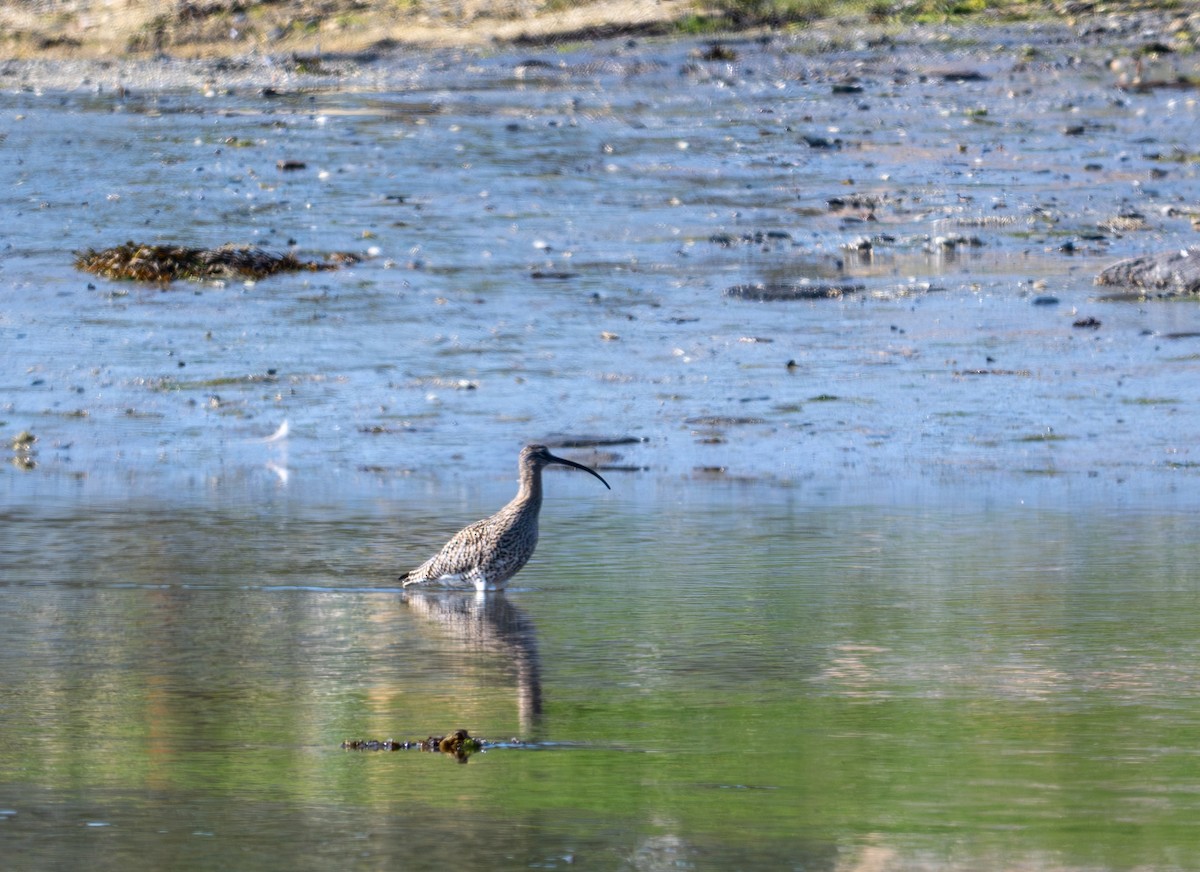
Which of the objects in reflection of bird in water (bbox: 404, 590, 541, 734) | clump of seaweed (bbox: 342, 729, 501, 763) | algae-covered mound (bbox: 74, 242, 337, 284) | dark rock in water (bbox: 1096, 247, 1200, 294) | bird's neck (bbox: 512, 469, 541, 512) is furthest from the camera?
algae-covered mound (bbox: 74, 242, 337, 284)

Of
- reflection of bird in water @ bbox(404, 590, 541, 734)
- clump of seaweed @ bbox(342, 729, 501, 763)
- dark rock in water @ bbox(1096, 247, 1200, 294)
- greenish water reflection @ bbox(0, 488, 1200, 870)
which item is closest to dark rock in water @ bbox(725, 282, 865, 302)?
dark rock in water @ bbox(1096, 247, 1200, 294)

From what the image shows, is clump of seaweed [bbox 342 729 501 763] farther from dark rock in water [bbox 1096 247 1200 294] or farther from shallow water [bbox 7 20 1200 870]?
dark rock in water [bbox 1096 247 1200 294]

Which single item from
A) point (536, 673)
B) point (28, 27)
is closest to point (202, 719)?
point (536, 673)

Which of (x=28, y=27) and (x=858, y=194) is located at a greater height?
(x=28, y=27)

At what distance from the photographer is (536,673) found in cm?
650

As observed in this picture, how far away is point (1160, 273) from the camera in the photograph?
14664 millimetres

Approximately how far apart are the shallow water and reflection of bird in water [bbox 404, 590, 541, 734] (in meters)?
0.03

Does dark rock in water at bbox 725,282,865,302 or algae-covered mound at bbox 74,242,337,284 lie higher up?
algae-covered mound at bbox 74,242,337,284

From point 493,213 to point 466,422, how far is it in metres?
5.19

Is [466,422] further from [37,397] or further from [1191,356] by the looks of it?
[1191,356]

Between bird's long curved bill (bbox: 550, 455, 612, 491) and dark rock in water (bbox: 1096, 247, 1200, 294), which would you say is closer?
bird's long curved bill (bbox: 550, 455, 612, 491)

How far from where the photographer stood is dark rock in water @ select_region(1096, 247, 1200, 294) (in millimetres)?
14578

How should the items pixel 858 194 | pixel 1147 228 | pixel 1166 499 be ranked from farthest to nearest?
1. pixel 858 194
2. pixel 1147 228
3. pixel 1166 499

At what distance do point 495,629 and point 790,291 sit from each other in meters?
7.64
